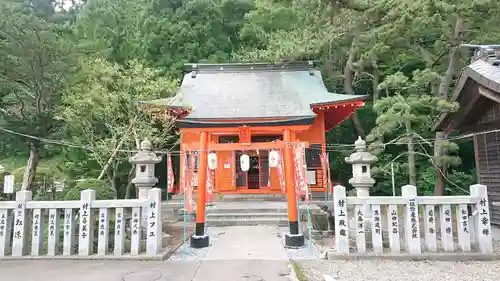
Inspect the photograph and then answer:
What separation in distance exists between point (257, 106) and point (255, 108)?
0.26 metres

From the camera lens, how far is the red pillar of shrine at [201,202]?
7852 mm

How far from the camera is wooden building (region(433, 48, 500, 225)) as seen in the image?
835 centimetres

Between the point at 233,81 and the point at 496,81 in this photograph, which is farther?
the point at 233,81

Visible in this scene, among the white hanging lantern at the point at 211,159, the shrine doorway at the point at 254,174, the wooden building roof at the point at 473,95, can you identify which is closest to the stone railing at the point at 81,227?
the white hanging lantern at the point at 211,159

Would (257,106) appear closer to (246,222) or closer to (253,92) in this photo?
(253,92)

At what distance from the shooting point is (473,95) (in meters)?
9.19

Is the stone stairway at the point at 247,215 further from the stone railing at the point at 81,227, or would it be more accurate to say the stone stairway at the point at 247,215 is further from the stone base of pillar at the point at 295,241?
the stone railing at the point at 81,227

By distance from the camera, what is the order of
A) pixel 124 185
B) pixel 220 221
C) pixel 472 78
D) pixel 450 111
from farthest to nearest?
pixel 124 185 < pixel 220 221 < pixel 450 111 < pixel 472 78

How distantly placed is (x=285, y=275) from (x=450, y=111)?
717 cm

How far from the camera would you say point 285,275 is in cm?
569

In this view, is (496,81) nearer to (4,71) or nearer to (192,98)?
(192,98)

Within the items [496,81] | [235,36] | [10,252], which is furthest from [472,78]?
[235,36]

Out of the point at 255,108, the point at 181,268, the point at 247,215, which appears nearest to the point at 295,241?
the point at 181,268

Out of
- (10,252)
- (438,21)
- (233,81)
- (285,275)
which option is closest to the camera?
(285,275)
